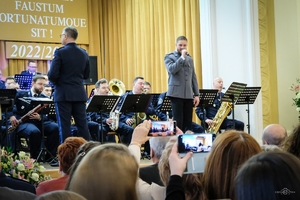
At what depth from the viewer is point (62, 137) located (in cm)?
529

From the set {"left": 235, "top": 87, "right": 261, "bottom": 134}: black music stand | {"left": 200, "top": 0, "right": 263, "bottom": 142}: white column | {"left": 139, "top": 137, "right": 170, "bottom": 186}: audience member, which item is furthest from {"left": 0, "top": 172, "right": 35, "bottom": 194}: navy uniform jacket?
{"left": 200, "top": 0, "right": 263, "bottom": 142}: white column

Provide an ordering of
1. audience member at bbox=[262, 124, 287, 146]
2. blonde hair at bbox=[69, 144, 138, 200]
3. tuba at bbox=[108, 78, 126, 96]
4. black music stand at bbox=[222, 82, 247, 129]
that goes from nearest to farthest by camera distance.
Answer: blonde hair at bbox=[69, 144, 138, 200] → audience member at bbox=[262, 124, 287, 146] → black music stand at bbox=[222, 82, 247, 129] → tuba at bbox=[108, 78, 126, 96]

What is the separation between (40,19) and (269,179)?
343 inches

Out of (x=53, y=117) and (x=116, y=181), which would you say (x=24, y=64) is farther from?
(x=116, y=181)

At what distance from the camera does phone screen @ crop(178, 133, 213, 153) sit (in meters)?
1.86

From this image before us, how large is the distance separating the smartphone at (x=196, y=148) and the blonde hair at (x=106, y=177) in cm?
32

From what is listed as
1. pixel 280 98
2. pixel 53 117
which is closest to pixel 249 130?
pixel 280 98

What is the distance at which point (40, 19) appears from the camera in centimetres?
931

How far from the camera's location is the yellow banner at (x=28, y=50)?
9.02 m

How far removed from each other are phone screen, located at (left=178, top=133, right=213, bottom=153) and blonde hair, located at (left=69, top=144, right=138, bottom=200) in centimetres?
34

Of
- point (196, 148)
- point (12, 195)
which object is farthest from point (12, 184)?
point (196, 148)

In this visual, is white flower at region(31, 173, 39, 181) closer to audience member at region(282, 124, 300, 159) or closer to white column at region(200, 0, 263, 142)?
audience member at region(282, 124, 300, 159)

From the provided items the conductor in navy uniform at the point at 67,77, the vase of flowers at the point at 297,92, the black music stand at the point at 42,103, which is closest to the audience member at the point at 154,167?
the conductor in navy uniform at the point at 67,77

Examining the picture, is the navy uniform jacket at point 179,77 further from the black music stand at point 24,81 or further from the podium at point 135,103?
the black music stand at point 24,81
